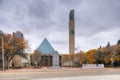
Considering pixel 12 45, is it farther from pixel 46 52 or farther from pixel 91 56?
pixel 46 52

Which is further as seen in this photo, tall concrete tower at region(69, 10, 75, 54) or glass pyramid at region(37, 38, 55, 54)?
tall concrete tower at region(69, 10, 75, 54)

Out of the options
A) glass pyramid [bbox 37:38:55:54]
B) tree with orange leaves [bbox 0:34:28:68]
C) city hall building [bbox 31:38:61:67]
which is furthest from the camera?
glass pyramid [bbox 37:38:55:54]

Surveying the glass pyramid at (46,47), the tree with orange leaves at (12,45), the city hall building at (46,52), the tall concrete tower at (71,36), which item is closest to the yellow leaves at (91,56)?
the city hall building at (46,52)

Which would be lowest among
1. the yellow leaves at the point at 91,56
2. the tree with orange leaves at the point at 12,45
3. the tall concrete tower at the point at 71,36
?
the yellow leaves at the point at 91,56

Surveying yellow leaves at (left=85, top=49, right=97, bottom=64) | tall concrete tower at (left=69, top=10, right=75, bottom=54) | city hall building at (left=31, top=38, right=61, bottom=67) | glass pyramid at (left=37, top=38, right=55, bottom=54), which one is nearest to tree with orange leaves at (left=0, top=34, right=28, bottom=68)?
yellow leaves at (left=85, top=49, right=97, bottom=64)

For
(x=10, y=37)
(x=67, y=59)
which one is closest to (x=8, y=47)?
(x=10, y=37)

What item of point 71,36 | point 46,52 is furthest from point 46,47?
point 71,36

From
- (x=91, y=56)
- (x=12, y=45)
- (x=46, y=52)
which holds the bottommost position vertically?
(x=91, y=56)

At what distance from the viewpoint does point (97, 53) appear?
92562 mm

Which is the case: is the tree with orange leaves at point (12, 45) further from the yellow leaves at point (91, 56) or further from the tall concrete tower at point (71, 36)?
the tall concrete tower at point (71, 36)

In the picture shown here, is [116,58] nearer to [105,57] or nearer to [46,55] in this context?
[105,57]

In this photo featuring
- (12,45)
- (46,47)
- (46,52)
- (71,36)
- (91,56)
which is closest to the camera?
(12,45)

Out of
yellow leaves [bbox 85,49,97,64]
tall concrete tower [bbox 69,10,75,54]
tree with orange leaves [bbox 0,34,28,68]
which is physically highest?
tall concrete tower [bbox 69,10,75,54]

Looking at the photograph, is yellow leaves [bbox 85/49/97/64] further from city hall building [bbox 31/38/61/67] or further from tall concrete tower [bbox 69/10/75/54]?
tall concrete tower [bbox 69/10/75/54]
